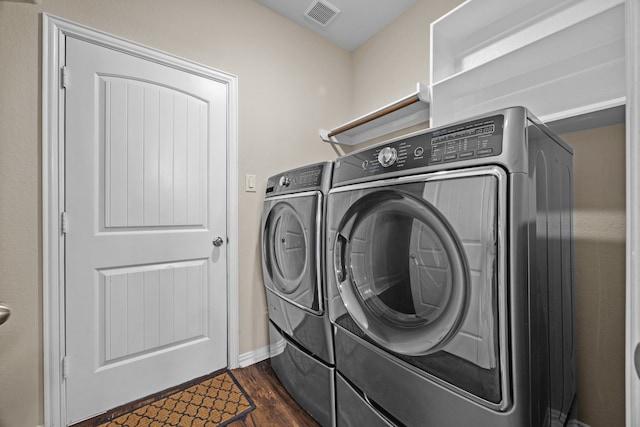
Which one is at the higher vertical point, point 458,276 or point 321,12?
point 321,12

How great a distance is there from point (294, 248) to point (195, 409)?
3.32ft

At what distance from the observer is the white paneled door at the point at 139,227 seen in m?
1.40

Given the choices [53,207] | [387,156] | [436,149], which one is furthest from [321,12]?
[53,207]

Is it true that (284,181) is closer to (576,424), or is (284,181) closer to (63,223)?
(63,223)

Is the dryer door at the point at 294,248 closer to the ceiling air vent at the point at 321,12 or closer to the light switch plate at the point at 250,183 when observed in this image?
the light switch plate at the point at 250,183

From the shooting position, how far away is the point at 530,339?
67 cm

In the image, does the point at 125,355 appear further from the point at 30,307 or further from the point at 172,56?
the point at 172,56

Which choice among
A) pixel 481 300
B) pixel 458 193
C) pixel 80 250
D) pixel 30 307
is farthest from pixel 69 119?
pixel 481 300

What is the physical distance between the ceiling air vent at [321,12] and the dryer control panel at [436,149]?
165 cm

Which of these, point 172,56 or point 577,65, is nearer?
point 577,65

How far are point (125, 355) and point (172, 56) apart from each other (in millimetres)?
1806

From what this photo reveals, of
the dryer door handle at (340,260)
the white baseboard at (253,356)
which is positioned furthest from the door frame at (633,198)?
the white baseboard at (253,356)

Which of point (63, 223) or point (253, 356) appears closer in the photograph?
point (63, 223)

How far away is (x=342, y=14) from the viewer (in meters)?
2.12
